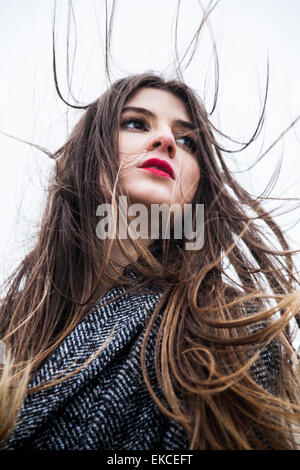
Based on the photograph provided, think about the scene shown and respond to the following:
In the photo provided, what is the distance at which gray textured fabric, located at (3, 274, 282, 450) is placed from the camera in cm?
75

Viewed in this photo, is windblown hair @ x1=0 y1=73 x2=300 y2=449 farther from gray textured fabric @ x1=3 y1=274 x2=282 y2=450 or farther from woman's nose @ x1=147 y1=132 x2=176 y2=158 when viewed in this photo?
woman's nose @ x1=147 y1=132 x2=176 y2=158

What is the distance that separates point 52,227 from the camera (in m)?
1.37

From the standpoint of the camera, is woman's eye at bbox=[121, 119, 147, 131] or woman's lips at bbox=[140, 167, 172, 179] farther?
woman's eye at bbox=[121, 119, 147, 131]

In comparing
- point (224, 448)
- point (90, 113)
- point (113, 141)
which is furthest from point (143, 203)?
point (224, 448)

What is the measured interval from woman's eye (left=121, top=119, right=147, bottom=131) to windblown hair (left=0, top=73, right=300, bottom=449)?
0.05m

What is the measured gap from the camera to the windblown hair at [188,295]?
76cm

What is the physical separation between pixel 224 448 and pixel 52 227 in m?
0.95

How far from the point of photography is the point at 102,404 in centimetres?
79

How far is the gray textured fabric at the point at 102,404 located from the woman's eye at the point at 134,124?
0.66 metres

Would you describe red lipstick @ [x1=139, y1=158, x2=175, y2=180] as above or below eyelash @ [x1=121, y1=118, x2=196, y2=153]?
below

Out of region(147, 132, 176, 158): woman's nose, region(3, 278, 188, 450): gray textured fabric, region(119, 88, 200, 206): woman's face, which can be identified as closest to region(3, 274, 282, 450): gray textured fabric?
region(3, 278, 188, 450): gray textured fabric

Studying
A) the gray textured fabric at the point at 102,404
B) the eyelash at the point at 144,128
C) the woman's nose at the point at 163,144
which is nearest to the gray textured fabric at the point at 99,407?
the gray textured fabric at the point at 102,404

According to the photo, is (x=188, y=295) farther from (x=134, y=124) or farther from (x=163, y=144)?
(x=134, y=124)
